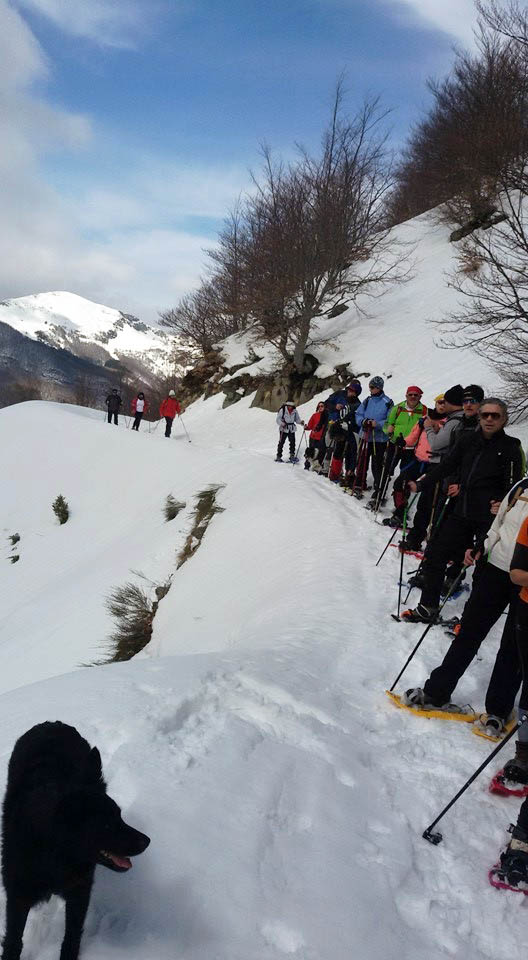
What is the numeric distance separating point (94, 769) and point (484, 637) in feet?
8.19

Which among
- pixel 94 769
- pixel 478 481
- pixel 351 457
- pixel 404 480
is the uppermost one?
pixel 478 481

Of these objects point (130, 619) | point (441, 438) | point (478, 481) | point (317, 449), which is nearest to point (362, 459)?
point (317, 449)

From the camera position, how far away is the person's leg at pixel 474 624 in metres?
3.20

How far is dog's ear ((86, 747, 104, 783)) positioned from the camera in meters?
1.74

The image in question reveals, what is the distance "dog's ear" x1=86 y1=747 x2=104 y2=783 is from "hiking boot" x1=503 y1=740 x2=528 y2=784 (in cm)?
227

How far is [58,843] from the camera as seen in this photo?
158cm

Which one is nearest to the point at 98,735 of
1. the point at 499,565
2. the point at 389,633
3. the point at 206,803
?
the point at 206,803

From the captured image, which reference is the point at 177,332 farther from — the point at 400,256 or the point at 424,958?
the point at 424,958

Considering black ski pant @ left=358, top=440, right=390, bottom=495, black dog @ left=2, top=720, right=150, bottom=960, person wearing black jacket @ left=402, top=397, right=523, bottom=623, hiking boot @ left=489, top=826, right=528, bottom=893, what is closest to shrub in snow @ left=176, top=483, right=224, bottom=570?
black ski pant @ left=358, top=440, right=390, bottom=495

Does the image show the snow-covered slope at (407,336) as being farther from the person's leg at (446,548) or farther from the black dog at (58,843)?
the black dog at (58,843)

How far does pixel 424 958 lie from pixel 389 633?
294 centimetres

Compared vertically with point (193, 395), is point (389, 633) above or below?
below

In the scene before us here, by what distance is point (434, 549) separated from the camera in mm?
4555

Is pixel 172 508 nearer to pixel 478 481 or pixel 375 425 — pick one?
pixel 375 425
